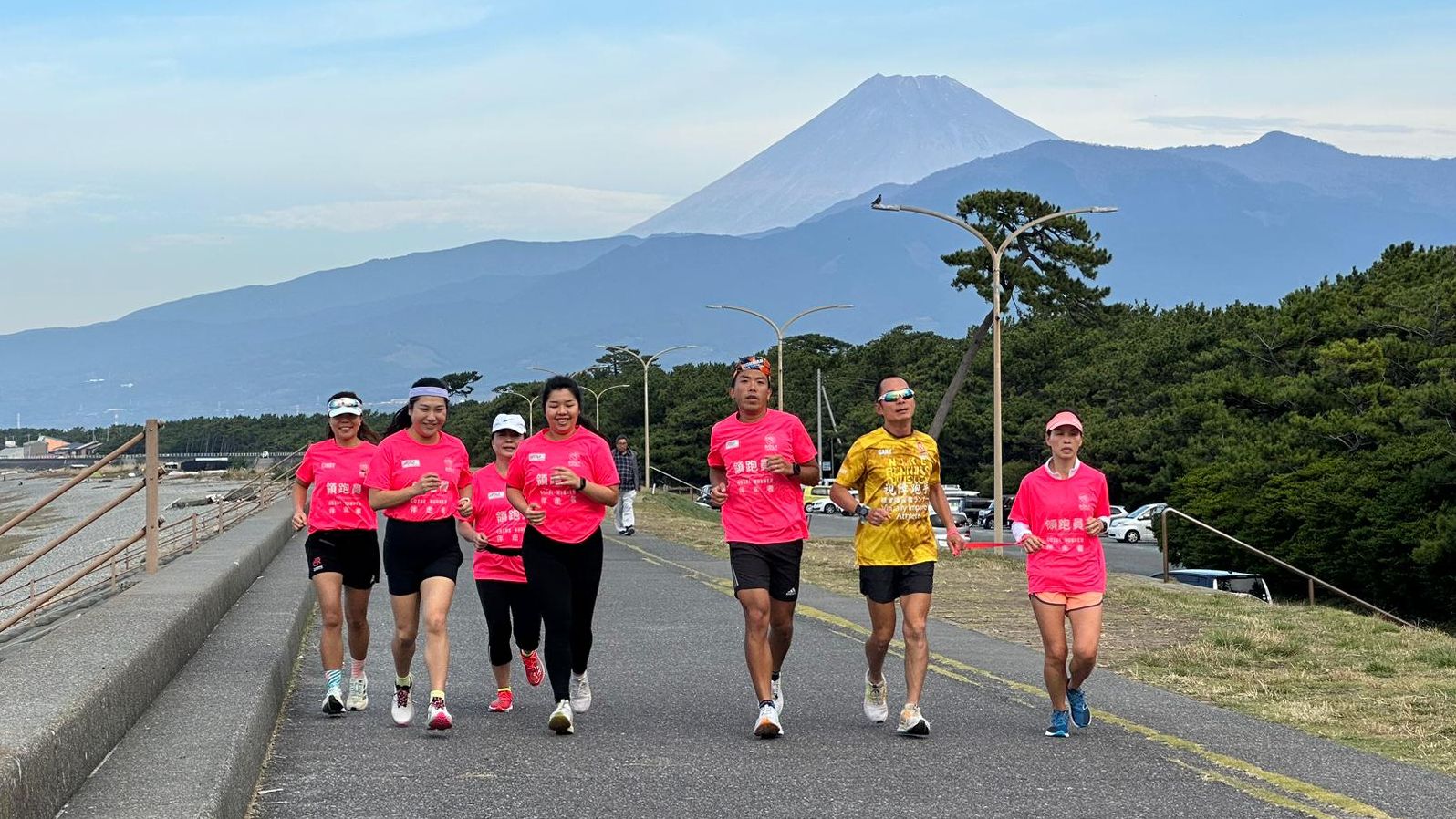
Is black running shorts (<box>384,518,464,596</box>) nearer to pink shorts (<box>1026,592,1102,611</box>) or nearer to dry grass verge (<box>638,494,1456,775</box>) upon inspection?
pink shorts (<box>1026,592,1102,611</box>)

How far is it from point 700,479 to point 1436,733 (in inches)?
3800

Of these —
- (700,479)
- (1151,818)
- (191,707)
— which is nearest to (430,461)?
(191,707)

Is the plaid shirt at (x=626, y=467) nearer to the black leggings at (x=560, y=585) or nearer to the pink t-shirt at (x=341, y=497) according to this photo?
the pink t-shirt at (x=341, y=497)

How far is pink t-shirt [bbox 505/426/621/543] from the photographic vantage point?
29.8 feet

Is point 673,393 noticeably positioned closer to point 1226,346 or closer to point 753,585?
point 1226,346

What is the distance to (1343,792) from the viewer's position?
7652mm

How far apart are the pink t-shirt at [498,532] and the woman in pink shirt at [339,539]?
0.61 meters

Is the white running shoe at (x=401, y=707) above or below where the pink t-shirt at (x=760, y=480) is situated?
below

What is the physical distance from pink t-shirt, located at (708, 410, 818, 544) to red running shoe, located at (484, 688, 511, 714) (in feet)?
5.63

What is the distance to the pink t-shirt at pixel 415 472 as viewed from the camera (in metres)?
9.14

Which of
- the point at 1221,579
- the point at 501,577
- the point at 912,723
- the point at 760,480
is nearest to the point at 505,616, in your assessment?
the point at 501,577

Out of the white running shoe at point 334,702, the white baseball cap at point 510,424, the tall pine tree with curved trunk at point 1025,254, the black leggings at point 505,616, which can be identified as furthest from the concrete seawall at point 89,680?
the tall pine tree with curved trunk at point 1025,254

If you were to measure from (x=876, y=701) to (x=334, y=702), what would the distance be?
2.95 metres

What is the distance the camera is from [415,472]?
916cm
